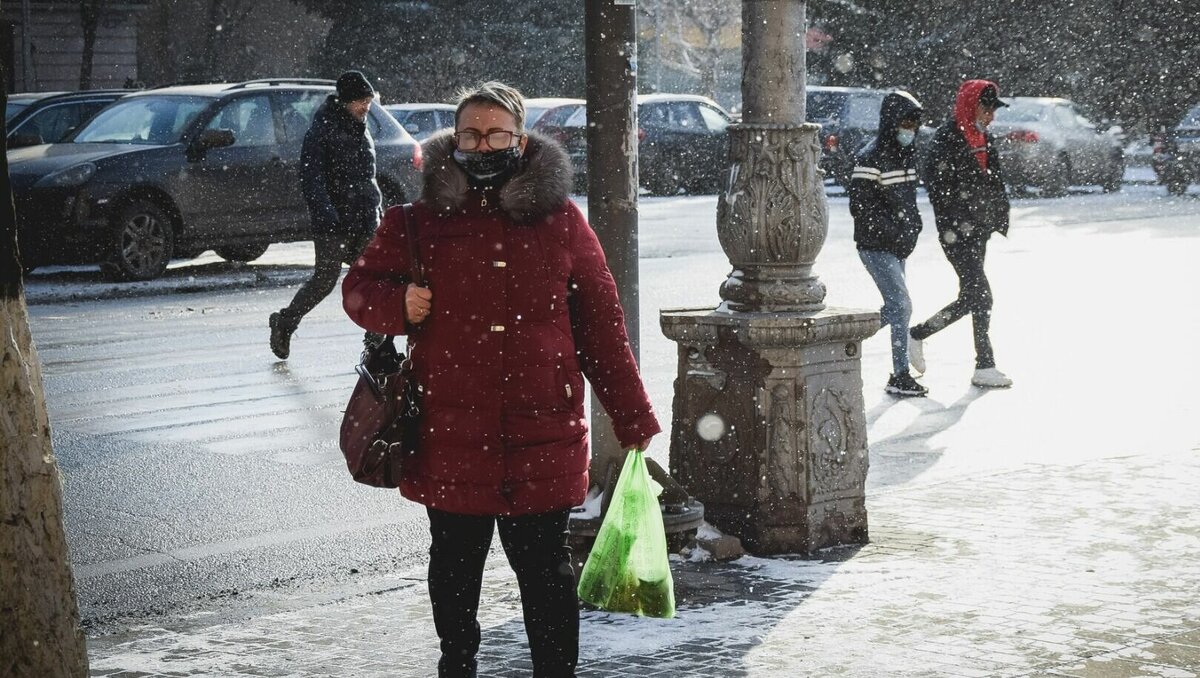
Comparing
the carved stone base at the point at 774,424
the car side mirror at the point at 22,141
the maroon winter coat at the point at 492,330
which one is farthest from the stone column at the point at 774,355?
the car side mirror at the point at 22,141

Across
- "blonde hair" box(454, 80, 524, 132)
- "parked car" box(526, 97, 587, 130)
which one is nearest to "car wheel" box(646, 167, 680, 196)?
"parked car" box(526, 97, 587, 130)

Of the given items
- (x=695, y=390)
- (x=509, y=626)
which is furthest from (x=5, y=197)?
(x=695, y=390)

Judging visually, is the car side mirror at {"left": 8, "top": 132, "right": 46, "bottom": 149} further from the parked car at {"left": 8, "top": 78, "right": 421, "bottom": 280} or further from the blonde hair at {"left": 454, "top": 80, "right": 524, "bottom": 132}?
the blonde hair at {"left": 454, "top": 80, "right": 524, "bottom": 132}

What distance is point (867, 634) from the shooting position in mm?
5457

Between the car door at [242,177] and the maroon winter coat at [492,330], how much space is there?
13588 millimetres

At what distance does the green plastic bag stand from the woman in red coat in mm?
296

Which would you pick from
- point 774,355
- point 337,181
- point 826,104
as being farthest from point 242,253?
point 826,104

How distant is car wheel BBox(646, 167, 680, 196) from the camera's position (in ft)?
98.8

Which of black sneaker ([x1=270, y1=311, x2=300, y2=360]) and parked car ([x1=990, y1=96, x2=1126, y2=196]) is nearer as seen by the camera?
black sneaker ([x1=270, y1=311, x2=300, y2=360])

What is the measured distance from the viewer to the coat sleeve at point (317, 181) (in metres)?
12.0

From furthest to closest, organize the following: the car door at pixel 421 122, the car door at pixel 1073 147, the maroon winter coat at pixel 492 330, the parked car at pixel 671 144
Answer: the car door at pixel 1073 147, the parked car at pixel 671 144, the car door at pixel 421 122, the maroon winter coat at pixel 492 330

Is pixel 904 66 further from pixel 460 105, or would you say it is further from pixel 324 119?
pixel 460 105

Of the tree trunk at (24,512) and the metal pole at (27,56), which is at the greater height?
the metal pole at (27,56)

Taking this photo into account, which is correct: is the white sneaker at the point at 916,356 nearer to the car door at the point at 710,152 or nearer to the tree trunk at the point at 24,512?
the tree trunk at the point at 24,512
